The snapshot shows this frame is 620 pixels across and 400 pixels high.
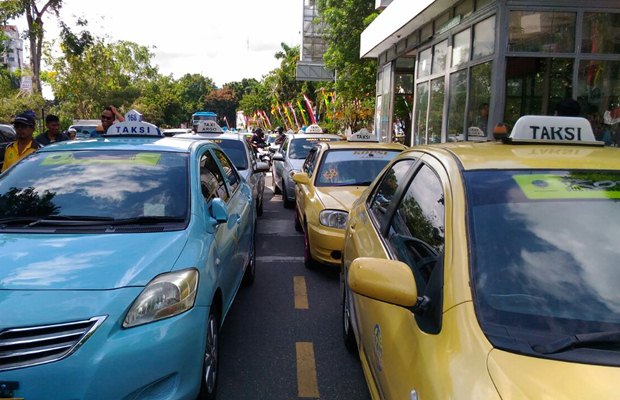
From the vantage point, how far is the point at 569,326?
1659 mm

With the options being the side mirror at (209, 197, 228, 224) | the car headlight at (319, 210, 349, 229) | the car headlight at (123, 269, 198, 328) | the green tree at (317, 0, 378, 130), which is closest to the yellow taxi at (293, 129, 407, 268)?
the car headlight at (319, 210, 349, 229)

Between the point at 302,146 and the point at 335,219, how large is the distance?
21.2 ft

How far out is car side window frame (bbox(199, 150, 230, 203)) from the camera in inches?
155

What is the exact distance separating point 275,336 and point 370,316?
5.31 ft

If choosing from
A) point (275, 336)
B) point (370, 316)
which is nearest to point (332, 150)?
point (275, 336)

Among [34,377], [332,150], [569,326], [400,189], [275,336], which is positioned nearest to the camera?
[569,326]

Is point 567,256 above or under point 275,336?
above

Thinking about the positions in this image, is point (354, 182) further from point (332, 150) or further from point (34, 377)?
point (34, 377)

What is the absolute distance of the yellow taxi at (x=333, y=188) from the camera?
543 centimetres

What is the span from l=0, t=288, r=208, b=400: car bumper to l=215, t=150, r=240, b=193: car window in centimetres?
257

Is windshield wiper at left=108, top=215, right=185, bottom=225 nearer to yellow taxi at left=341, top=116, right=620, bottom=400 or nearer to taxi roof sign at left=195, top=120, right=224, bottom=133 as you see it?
yellow taxi at left=341, top=116, right=620, bottom=400

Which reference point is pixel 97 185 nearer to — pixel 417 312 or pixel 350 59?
pixel 417 312

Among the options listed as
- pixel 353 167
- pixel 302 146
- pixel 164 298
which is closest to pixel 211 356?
pixel 164 298

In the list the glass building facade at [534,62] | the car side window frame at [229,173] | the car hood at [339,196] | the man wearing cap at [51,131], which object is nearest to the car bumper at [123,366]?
the car side window frame at [229,173]
